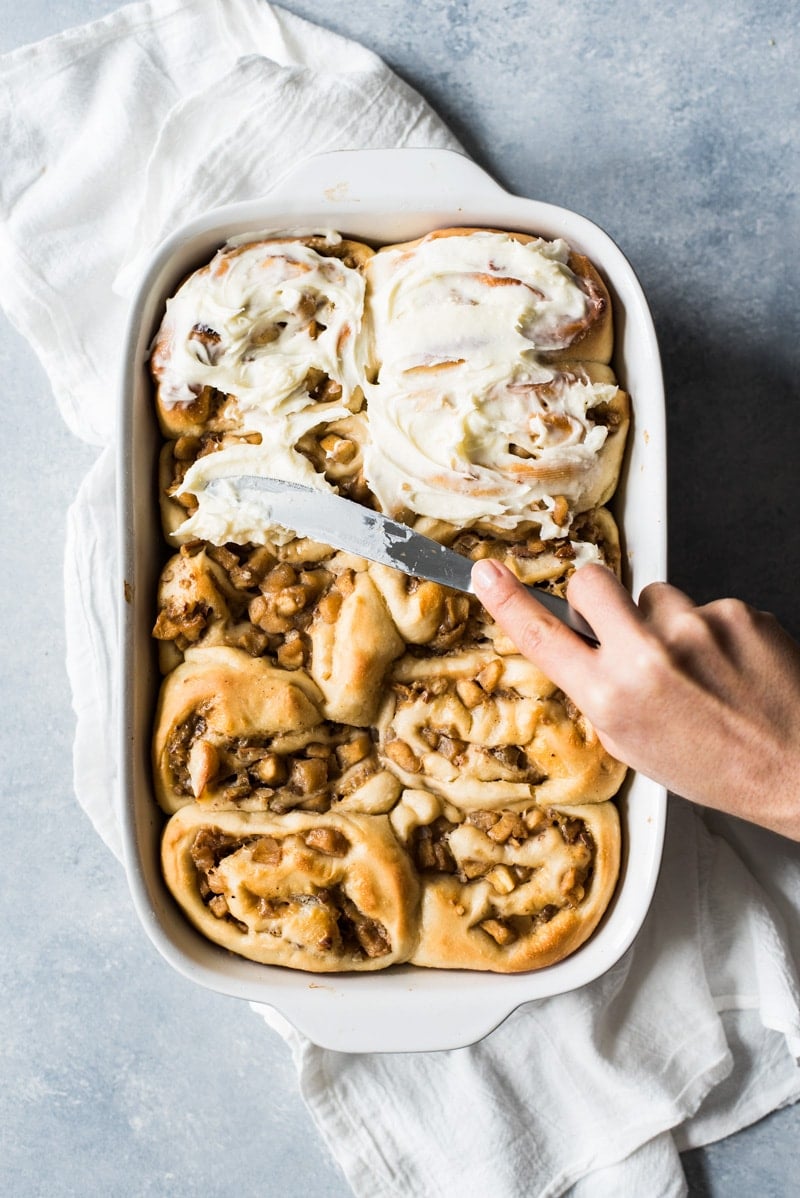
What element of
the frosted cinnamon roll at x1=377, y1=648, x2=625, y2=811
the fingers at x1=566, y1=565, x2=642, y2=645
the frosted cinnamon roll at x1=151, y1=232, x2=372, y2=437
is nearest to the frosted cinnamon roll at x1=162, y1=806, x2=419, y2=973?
the frosted cinnamon roll at x1=377, y1=648, x2=625, y2=811

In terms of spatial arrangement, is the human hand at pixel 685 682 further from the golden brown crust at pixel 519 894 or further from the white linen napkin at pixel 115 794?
the white linen napkin at pixel 115 794

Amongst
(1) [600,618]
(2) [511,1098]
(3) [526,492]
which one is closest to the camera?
(1) [600,618]

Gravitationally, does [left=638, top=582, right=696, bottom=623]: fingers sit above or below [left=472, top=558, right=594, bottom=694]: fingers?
below

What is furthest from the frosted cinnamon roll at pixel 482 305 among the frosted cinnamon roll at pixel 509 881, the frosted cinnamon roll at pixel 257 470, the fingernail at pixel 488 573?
the frosted cinnamon roll at pixel 509 881

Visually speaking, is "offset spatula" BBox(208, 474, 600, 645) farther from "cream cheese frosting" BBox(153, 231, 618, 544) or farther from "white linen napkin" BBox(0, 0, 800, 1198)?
"white linen napkin" BBox(0, 0, 800, 1198)

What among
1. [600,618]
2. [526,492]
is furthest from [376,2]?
[600,618]

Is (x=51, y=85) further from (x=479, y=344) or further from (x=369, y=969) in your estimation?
(x=369, y=969)
